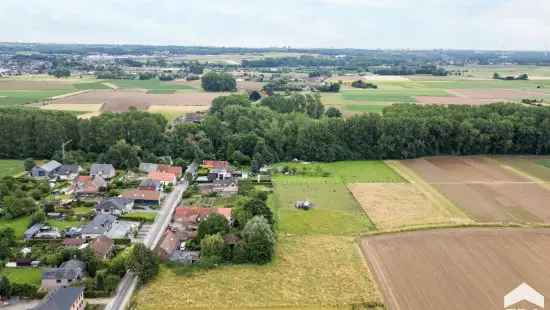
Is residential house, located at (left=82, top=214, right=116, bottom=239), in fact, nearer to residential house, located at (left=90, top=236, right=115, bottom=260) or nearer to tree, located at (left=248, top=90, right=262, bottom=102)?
residential house, located at (left=90, top=236, right=115, bottom=260)

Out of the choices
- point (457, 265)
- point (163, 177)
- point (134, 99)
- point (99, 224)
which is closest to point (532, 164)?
point (457, 265)

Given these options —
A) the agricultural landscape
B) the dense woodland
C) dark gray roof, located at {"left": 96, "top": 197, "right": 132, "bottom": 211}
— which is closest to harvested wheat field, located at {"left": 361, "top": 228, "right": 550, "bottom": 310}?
the agricultural landscape

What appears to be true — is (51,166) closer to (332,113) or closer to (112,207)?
(112,207)

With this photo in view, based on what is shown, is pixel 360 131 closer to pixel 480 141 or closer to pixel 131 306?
pixel 480 141

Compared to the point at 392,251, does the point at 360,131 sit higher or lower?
higher

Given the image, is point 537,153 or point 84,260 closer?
point 84,260

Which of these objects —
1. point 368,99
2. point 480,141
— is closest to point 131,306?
point 480,141
